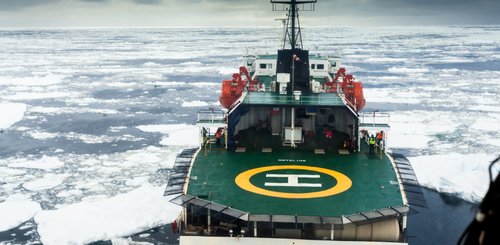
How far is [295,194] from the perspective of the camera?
38.1 feet

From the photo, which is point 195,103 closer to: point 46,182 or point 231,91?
point 231,91

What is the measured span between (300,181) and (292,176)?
0.41 metres

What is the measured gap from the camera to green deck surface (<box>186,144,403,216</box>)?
1080 centimetres

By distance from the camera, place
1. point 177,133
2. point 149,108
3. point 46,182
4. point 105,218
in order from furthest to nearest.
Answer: point 149,108, point 177,133, point 46,182, point 105,218

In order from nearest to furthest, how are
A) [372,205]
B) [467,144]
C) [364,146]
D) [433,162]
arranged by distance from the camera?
1. [372,205]
2. [364,146]
3. [433,162]
4. [467,144]

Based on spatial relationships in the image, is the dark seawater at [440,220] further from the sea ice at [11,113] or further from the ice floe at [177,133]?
the sea ice at [11,113]

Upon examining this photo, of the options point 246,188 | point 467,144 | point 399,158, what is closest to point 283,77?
point 399,158

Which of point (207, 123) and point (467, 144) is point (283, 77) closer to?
point (207, 123)

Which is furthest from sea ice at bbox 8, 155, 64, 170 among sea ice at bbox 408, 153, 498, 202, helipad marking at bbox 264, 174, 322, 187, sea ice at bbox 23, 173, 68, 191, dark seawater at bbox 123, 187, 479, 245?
sea ice at bbox 408, 153, 498, 202

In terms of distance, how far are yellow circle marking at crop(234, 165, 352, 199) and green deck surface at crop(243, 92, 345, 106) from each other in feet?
7.78

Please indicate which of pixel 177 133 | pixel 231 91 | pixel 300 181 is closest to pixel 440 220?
pixel 300 181

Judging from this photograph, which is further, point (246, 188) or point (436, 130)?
point (436, 130)

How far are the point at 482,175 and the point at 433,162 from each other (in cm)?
219

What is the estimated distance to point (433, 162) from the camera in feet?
65.8
